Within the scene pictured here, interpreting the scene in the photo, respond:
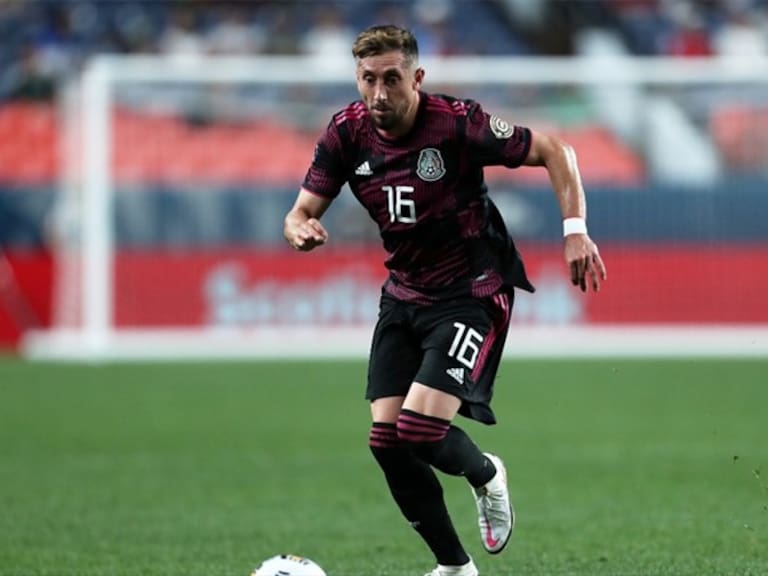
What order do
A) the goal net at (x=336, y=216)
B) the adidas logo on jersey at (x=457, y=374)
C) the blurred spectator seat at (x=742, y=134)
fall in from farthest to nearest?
the blurred spectator seat at (x=742, y=134)
the goal net at (x=336, y=216)
the adidas logo on jersey at (x=457, y=374)

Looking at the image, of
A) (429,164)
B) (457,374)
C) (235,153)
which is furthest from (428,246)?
(235,153)

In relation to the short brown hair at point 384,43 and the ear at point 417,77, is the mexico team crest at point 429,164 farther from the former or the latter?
the short brown hair at point 384,43

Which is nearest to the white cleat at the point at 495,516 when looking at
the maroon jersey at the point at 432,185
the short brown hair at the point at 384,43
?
the maroon jersey at the point at 432,185

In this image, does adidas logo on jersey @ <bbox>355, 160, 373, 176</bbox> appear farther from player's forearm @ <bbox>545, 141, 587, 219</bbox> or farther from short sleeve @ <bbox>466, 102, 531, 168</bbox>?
player's forearm @ <bbox>545, 141, 587, 219</bbox>

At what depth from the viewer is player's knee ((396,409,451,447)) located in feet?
20.1

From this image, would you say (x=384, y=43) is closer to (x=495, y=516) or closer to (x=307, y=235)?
(x=307, y=235)

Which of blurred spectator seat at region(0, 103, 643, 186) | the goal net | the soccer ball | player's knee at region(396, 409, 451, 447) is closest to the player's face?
player's knee at region(396, 409, 451, 447)

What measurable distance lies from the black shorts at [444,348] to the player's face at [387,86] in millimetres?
793

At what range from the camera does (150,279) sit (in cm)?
1862

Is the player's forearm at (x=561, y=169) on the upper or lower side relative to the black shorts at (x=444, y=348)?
upper

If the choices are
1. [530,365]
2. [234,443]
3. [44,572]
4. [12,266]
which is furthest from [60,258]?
[44,572]

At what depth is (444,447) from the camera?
627cm

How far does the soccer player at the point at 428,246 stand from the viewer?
6168 millimetres

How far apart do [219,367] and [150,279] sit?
141 centimetres
